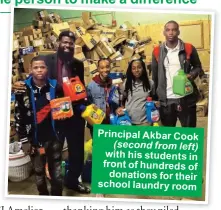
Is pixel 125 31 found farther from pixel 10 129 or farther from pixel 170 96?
pixel 10 129

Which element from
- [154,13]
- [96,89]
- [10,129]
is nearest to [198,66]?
[154,13]

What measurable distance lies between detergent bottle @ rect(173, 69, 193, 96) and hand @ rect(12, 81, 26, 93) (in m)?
0.76

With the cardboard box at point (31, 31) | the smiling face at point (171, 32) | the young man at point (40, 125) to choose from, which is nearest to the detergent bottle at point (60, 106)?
the young man at point (40, 125)

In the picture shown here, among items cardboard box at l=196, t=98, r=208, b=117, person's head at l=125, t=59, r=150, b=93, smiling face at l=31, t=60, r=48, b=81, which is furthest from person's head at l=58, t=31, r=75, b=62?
cardboard box at l=196, t=98, r=208, b=117

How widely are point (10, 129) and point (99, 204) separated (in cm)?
59

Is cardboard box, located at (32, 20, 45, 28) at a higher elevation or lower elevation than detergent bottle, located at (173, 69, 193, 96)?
higher

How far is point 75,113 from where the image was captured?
2025 millimetres

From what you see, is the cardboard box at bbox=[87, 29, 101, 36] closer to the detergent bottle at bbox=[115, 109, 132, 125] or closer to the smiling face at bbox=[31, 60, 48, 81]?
the smiling face at bbox=[31, 60, 48, 81]

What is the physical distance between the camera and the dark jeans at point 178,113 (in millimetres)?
2020

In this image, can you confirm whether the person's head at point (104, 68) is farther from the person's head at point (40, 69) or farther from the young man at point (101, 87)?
the person's head at point (40, 69)

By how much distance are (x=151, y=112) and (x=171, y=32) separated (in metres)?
0.42

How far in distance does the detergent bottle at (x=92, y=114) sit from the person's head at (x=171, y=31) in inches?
20.0

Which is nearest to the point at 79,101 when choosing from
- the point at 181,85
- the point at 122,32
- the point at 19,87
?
the point at 19,87

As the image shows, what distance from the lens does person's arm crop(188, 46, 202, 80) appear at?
1997 millimetres
